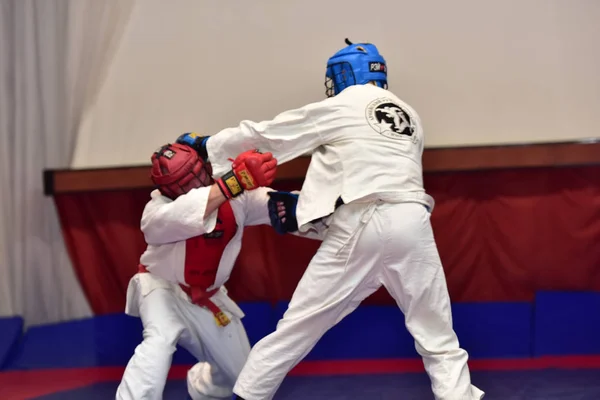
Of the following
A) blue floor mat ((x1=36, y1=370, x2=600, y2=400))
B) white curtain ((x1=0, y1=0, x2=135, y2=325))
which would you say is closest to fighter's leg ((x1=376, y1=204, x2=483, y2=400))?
blue floor mat ((x1=36, y1=370, x2=600, y2=400))

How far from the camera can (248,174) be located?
8.99 feet

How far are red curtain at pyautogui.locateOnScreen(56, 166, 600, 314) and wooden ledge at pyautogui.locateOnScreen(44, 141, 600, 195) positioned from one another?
84 mm

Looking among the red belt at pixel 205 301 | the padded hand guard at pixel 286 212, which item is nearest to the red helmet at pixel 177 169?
the padded hand guard at pixel 286 212

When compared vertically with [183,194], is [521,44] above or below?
above

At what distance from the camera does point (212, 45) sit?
406cm

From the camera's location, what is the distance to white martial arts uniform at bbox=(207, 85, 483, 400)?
2.72m

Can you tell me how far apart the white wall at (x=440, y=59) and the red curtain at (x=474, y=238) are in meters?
0.36

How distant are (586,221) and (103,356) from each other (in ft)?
9.75

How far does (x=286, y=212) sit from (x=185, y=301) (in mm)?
664

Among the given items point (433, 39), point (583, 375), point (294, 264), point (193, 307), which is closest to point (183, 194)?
point (193, 307)

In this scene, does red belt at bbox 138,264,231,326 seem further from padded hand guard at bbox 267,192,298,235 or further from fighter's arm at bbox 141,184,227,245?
padded hand guard at bbox 267,192,298,235

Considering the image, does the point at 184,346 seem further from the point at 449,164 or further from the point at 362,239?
the point at 449,164

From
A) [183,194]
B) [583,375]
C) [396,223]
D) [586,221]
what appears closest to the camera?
[396,223]

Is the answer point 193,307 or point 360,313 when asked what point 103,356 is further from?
point 360,313
